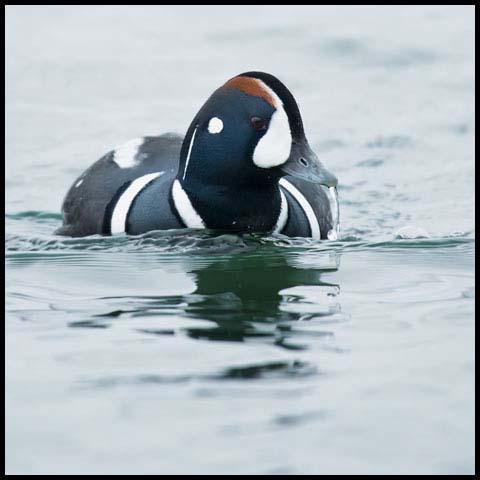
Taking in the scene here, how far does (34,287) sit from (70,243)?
1.11 metres

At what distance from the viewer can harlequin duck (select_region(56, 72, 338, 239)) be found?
28.7 feet

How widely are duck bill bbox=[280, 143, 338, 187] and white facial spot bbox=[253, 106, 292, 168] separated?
5 cm

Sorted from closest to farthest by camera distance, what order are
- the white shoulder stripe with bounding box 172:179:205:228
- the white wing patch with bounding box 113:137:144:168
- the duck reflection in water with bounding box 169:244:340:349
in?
the duck reflection in water with bounding box 169:244:340:349
the white shoulder stripe with bounding box 172:179:205:228
the white wing patch with bounding box 113:137:144:168

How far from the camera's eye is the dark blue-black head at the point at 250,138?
8711mm

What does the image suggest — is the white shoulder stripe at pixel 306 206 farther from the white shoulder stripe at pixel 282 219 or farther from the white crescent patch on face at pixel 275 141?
the white crescent patch on face at pixel 275 141

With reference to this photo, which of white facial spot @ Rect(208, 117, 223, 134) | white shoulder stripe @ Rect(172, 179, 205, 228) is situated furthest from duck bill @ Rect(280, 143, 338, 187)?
white shoulder stripe @ Rect(172, 179, 205, 228)

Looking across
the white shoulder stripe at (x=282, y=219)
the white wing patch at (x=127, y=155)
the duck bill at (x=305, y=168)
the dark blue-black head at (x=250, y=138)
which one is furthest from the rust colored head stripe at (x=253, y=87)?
the white wing patch at (x=127, y=155)

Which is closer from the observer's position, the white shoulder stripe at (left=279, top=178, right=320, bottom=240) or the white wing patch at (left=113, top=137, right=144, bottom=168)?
the white shoulder stripe at (left=279, top=178, right=320, bottom=240)

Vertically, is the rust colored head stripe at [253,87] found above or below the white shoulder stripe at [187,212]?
above

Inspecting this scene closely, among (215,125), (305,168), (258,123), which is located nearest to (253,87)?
(258,123)

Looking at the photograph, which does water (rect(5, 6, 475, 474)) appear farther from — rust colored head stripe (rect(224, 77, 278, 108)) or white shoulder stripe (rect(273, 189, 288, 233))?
rust colored head stripe (rect(224, 77, 278, 108))

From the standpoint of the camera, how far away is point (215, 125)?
8820 mm

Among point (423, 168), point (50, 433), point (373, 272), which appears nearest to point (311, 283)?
point (373, 272)

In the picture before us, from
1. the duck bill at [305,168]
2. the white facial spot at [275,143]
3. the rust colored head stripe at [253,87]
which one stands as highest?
the rust colored head stripe at [253,87]
